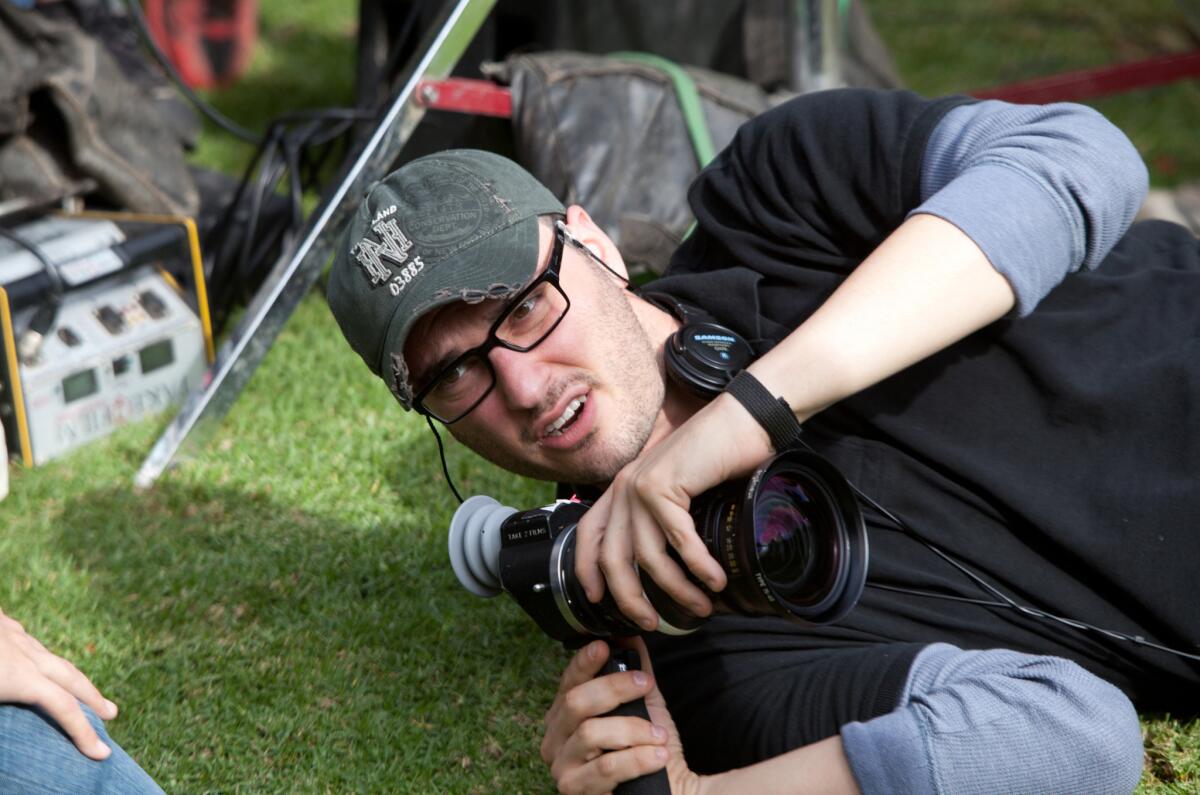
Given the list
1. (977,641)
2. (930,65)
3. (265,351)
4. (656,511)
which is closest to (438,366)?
(656,511)

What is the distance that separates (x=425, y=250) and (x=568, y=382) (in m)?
0.28

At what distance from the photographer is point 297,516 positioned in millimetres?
2932

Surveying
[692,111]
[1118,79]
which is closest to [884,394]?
[692,111]

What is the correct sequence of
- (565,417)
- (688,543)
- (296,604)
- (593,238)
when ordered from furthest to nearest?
1. (296,604)
2. (593,238)
3. (565,417)
4. (688,543)

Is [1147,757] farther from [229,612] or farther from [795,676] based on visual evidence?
[229,612]

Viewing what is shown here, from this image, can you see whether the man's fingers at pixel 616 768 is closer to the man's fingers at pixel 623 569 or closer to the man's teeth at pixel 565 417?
the man's fingers at pixel 623 569

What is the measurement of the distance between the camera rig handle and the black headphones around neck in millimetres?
382

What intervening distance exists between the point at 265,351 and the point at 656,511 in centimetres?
180

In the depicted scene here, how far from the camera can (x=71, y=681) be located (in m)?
1.62

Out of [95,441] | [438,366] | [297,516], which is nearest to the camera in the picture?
[438,366]

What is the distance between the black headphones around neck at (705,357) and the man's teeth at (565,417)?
14 centimetres

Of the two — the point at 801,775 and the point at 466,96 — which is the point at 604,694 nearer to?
the point at 801,775

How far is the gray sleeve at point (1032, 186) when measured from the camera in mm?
1841

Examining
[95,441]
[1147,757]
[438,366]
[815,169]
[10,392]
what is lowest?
[95,441]
